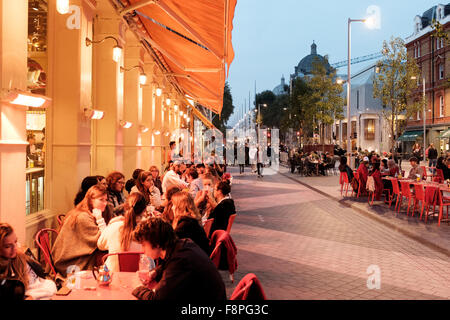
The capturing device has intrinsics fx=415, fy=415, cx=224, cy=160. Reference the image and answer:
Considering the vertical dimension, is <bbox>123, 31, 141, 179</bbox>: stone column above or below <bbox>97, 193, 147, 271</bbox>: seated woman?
above

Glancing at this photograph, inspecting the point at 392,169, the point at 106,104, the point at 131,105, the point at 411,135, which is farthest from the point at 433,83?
the point at 106,104

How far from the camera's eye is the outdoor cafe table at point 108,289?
3.19 m

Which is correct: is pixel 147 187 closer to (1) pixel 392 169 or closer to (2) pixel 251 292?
(2) pixel 251 292

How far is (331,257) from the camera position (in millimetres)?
7305

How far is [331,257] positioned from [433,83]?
47.7 meters

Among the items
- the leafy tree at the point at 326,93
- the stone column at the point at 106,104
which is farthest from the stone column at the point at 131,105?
the leafy tree at the point at 326,93

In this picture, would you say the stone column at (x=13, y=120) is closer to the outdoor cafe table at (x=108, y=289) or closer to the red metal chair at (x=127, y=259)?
the red metal chair at (x=127, y=259)

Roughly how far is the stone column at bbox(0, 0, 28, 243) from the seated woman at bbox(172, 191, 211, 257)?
1.90 metres

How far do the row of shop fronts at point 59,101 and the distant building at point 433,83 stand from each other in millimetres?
40466

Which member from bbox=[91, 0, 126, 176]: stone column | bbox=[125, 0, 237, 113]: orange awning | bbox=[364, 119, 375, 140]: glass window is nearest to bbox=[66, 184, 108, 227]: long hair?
bbox=[125, 0, 237, 113]: orange awning

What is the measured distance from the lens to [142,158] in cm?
1341

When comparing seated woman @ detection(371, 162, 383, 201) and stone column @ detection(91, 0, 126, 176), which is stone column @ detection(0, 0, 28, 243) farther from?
seated woman @ detection(371, 162, 383, 201)

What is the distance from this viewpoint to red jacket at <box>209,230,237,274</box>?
5002 millimetres

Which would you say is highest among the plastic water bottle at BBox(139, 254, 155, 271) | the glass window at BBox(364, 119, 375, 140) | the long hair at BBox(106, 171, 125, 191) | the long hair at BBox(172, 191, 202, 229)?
the glass window at BBox(364, 119, 375, 140)
